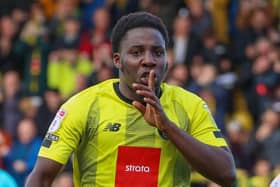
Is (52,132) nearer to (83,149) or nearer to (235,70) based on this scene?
(83,149)

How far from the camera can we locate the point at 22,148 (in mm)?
14820

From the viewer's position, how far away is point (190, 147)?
6.26m

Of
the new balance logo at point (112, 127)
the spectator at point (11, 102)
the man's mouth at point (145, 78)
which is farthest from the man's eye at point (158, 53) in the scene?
the spectator at point (11, 102)

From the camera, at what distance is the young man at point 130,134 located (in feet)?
20.9

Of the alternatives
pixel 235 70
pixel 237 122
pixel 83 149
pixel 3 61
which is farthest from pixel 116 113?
pixel 3 61

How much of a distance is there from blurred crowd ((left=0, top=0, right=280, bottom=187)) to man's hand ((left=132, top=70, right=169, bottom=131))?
21.5 feet

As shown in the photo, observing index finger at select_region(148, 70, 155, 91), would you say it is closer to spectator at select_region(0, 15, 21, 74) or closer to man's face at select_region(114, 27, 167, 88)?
man's face at select_region(114, 27, 167, 88)

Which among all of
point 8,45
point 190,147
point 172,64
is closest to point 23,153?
point 172,64

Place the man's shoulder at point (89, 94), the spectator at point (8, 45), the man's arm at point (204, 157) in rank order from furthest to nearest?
the spectator at point (8, 45) → the man's shoulder at point (89, 94) → the man's arm at point (204, 157)

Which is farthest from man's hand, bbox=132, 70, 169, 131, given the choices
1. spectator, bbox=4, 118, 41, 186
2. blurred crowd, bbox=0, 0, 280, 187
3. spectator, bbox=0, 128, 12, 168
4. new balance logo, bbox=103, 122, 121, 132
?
spectator, bbox=0, 128, 12, 168

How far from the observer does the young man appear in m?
6.38

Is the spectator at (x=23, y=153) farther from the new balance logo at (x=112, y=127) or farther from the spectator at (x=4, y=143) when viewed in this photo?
the new balance logo at (x=112, y=127)

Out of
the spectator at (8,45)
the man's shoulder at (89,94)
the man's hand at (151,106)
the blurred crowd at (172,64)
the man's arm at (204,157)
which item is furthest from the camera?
the spectator at (8,45)

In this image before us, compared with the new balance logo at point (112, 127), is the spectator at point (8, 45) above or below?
below
